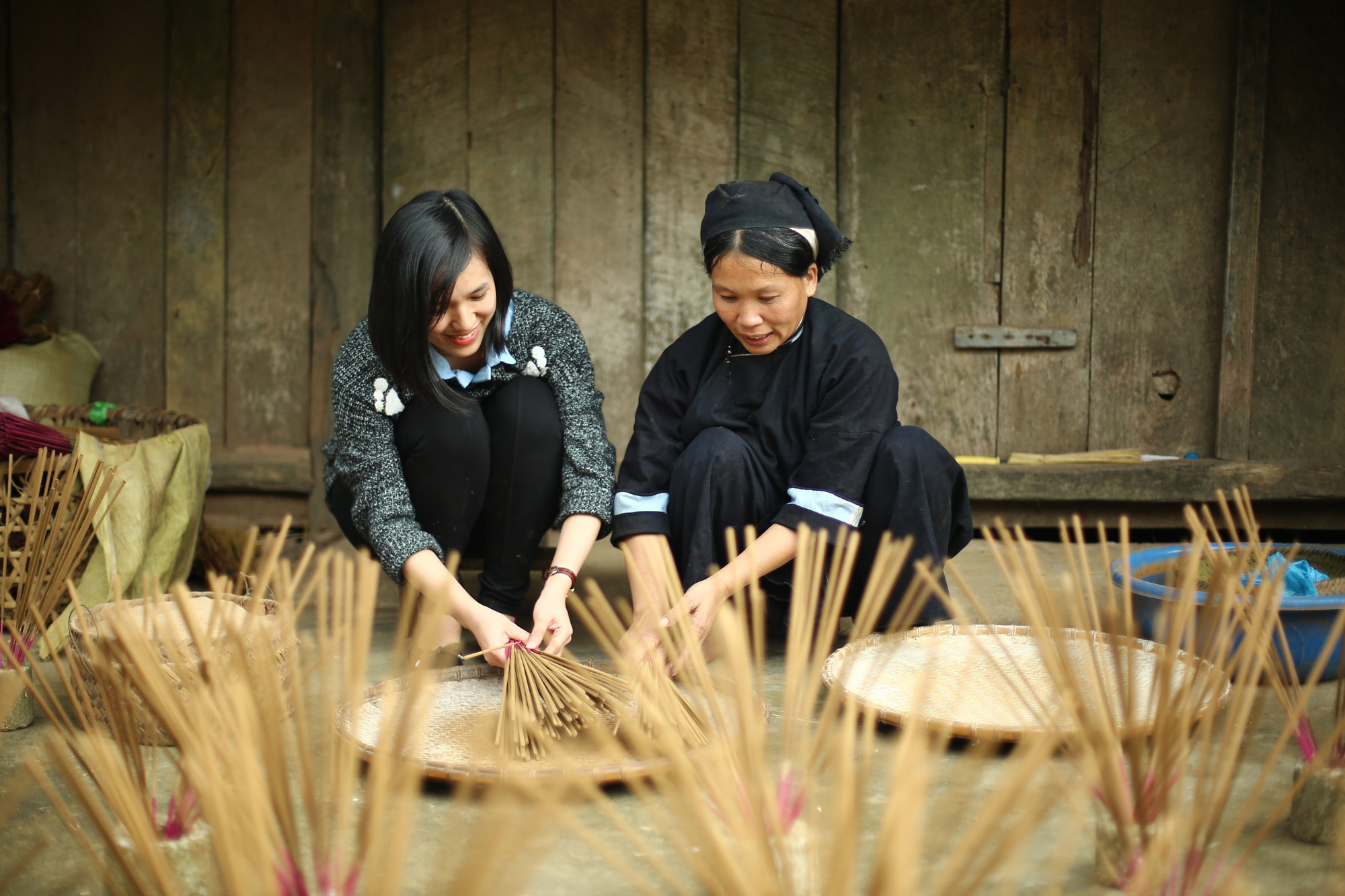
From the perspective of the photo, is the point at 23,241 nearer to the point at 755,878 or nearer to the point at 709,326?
the point at 709,326

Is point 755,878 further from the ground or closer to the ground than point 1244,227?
closer to the ground

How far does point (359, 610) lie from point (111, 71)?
2.55 metres

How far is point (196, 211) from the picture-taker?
110 inches

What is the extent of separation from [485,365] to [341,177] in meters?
1.11

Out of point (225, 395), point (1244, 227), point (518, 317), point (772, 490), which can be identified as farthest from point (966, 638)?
point (225, 395)

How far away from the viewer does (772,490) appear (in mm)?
1802

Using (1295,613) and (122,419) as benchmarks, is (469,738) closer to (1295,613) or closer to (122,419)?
(1295,613)

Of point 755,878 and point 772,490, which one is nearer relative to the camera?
point 755,878

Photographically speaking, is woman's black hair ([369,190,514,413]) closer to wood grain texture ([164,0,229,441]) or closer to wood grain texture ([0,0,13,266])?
wood grain texture ([164,0,229,441])

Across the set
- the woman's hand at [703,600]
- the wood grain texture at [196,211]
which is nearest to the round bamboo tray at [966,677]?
the woman's hand at [703,600]

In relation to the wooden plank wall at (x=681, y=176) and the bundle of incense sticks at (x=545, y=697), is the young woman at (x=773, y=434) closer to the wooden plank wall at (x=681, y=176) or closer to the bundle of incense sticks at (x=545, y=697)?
the bundle of incense sticks at (x=545, y=697)

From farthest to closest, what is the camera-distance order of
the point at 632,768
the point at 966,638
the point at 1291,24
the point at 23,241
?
the point at 23,241, the point at 1291,24, the point at 966,638, the point at 632,768

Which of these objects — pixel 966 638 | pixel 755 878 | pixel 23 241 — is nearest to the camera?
pixel 755 878

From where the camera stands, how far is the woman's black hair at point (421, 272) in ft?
5.32
